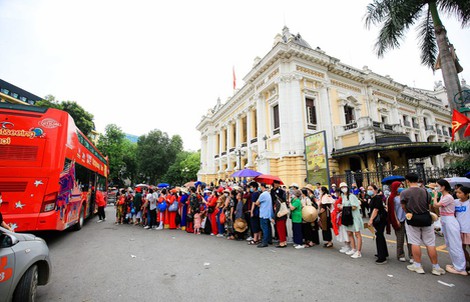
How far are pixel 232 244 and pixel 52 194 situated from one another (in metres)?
5.06

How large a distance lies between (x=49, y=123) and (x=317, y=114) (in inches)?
711

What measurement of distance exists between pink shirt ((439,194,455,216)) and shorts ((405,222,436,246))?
571 millimetres

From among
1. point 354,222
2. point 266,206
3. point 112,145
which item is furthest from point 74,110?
point 354,222

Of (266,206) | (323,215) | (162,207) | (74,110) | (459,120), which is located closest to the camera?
(323,215)

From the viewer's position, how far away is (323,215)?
6039 mm

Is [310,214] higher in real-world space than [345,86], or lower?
lower

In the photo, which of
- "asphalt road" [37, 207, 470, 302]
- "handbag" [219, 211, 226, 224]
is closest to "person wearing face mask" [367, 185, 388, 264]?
"asphalt road" [37, 207, 470, 302]

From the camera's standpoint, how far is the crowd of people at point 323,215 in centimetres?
406

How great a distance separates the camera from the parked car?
97.6 inches

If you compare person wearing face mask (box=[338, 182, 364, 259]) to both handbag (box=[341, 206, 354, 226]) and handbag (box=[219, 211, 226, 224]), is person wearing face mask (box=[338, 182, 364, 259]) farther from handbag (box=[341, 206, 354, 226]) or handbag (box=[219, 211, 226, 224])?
handbag (box=[219, 211, 226, 224])

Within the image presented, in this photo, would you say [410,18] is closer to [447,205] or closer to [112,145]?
[447,205]

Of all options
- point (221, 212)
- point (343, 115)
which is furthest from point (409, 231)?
point (343, 115)

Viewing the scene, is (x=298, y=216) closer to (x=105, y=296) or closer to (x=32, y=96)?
(x=105, y=296)

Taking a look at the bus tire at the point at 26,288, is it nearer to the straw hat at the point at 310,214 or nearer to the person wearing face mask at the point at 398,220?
the straw hat at the point at 310,214
